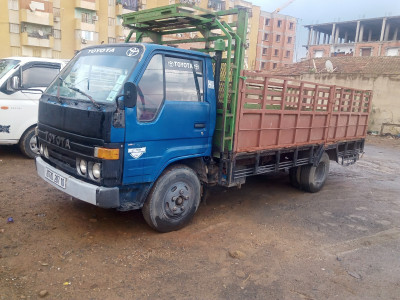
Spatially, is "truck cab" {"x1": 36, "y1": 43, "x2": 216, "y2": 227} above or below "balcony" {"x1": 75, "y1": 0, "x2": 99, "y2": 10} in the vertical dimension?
below

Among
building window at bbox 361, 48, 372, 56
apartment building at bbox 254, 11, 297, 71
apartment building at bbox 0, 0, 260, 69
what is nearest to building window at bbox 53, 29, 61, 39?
apartment building at bbox 0, 0, 260, 69

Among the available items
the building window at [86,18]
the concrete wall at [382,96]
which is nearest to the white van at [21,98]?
the concrete wall at [382,96]

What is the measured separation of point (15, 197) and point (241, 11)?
13.5 feet

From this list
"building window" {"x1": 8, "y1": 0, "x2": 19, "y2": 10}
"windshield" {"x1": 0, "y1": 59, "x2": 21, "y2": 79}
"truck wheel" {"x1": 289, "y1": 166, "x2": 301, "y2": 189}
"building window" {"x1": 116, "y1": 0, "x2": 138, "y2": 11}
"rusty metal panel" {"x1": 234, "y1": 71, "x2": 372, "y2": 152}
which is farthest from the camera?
"building window" {"x1": 116, "y1": 0, "x2": 138, "y2": 11}

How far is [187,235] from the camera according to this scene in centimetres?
388

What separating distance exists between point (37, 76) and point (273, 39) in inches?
2152

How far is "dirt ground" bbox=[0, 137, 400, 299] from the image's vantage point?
112 inches

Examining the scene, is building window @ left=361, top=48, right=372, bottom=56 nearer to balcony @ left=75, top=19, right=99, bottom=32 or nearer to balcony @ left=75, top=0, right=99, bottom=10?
balcony @ left=75, top=19, right=99, bottom=32

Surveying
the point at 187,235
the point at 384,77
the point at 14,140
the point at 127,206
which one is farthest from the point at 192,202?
the point at 384,77

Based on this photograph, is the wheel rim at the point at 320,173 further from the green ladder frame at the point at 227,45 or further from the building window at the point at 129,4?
the building window at the point at 129,4

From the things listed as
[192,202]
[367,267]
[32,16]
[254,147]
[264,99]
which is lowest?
[367,267]

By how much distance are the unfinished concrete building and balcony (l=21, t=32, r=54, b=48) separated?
3768 centimetres

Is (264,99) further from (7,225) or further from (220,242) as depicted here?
(7,225)

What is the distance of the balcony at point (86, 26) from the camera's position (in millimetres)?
29797
